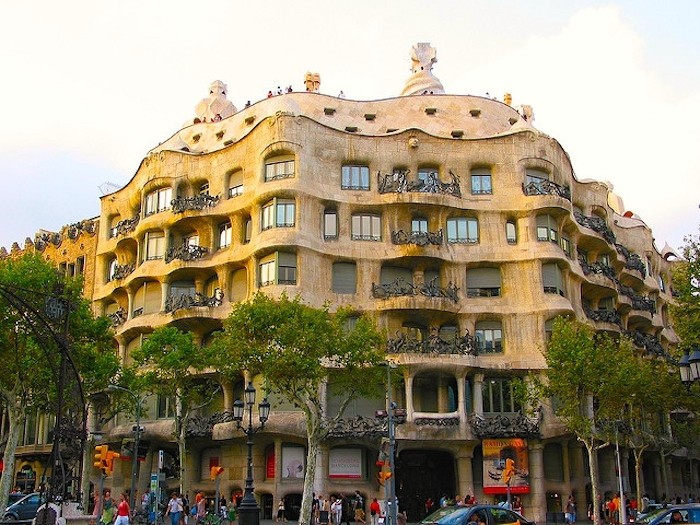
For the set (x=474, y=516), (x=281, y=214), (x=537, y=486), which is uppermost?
(x=281, y=214)

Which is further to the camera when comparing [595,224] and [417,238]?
[595,224]

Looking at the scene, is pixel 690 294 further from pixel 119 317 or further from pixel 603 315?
pixel 119 317

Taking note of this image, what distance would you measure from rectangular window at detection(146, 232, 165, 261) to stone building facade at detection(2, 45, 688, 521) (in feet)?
0.48

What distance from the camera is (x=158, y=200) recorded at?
51625 mm

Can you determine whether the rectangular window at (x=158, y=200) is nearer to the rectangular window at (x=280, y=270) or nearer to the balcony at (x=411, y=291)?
the rectangular window at (x=280, y=270)

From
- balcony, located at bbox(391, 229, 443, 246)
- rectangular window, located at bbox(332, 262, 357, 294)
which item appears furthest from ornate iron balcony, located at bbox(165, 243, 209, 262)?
balcony, located at bbox(391, 229, 443, 246)

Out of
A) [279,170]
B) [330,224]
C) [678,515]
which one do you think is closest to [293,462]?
[330,224]

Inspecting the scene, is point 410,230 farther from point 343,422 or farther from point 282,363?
point 282,363

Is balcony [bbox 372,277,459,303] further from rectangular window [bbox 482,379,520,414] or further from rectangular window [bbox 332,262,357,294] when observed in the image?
rectangular window [bbox 482,379,520,414]

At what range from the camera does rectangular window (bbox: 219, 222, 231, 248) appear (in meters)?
49.3

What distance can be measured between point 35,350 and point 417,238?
21.0 metres

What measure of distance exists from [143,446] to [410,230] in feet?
65.0

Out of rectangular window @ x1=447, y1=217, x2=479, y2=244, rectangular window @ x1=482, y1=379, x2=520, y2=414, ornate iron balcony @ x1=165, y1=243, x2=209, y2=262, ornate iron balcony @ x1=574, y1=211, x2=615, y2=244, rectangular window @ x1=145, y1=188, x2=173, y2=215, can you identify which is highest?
rectangular window @ x1=145, y1=188, x2=173, y2=215

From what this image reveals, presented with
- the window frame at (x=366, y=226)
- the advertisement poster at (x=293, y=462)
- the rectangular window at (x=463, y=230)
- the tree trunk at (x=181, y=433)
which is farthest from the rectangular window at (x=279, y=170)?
the advertisement poster at (x=293, y=462)
